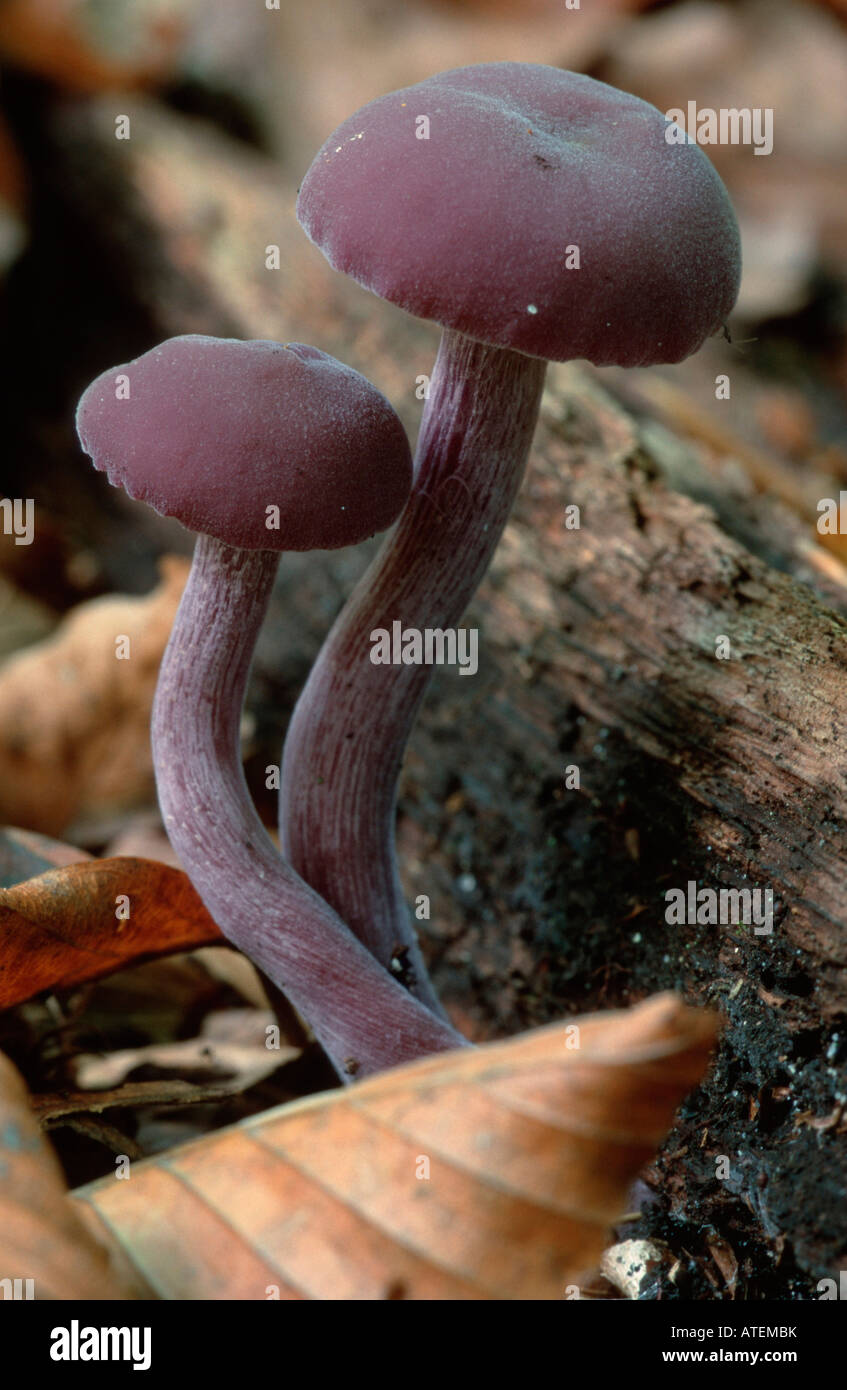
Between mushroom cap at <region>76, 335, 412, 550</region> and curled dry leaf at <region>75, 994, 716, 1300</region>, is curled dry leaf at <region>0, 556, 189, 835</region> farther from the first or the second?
curled dry leaf at <region>75, 994, 716, 1300</region>

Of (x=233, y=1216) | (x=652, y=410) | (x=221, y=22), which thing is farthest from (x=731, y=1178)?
(x=221, y=22)

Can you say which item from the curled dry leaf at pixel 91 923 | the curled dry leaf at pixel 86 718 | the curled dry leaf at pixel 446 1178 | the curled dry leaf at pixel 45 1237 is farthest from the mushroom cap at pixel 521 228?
the curled dry leaf at pixel 86 718

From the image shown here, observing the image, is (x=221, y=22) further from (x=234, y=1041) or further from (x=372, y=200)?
(x=234, y=1041)

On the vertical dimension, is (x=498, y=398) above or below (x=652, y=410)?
below

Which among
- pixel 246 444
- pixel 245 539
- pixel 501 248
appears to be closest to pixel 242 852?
pixel 245 539

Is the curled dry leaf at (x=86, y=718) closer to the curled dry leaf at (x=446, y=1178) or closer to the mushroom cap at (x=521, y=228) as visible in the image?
the mushroom cap at (x=521, y=228)

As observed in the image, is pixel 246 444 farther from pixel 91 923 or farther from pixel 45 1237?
pixel 45 1237
